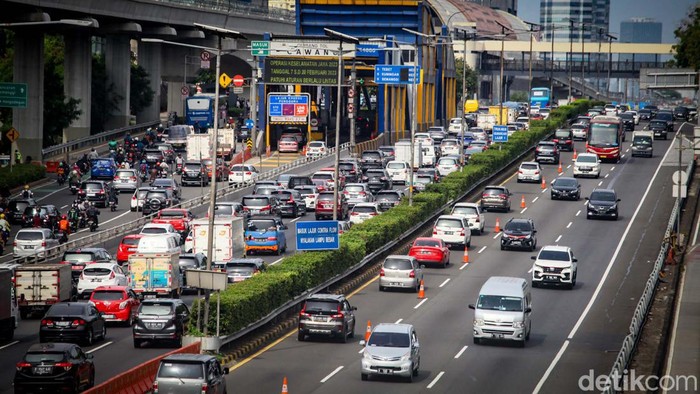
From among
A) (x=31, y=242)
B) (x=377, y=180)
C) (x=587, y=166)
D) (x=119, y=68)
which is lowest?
(x=31, y=242)

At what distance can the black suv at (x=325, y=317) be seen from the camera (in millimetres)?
40031

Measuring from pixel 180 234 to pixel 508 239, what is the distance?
15.4 m

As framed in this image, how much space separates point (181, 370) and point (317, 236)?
19897 mm

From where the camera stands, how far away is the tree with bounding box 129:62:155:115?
12950 centimetres

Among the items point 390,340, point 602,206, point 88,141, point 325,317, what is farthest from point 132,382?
point 88,141

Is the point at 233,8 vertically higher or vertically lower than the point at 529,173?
higher

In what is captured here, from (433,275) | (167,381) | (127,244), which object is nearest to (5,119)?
(127,244)

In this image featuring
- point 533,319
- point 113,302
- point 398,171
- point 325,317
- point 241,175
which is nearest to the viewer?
point 325,317

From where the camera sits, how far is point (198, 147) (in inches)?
3740

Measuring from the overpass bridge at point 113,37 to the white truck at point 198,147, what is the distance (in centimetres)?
1119

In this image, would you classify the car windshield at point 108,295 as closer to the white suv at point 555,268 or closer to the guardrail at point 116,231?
the guardrail at point 116,231

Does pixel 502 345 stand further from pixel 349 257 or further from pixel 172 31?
pixel 172 31

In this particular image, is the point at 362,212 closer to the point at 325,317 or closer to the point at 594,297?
the point at 594,297

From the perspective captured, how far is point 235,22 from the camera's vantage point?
138 m
